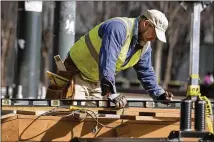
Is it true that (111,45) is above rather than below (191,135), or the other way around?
above

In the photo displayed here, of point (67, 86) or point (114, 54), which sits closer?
point (114, 54)

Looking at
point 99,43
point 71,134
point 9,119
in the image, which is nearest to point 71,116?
point 71,134

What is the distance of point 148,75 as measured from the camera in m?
7.75

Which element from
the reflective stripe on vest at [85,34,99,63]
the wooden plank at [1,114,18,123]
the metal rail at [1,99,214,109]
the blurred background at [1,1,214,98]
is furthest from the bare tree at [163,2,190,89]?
the wooden plank at [1,114,18,123]

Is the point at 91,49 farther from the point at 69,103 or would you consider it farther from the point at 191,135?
the point at 191,135

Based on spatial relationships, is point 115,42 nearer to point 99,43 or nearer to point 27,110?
point 99,43

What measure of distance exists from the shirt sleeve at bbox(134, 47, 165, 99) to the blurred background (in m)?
4.14

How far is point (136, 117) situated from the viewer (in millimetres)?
5848

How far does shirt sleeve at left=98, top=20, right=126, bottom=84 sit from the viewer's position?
243 inches

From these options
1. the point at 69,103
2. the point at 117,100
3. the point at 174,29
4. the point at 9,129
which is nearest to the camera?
the point at 9,129

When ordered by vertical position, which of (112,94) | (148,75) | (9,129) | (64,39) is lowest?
(9,129)

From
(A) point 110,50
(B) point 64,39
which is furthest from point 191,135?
(B) point 64,39

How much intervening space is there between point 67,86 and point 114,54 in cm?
149

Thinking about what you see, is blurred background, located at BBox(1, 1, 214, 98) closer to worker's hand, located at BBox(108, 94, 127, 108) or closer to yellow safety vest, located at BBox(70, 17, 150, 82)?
yellow safety vest, located at BBox(70, 17, 150, 82)
